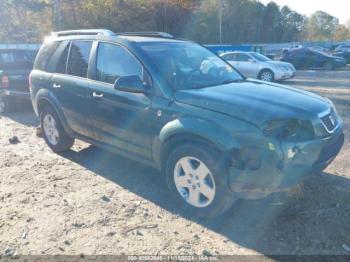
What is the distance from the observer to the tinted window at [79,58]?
4770 millimetres

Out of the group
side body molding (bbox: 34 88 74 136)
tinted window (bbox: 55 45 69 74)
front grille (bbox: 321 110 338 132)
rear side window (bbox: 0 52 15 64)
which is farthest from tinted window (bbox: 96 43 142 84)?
rear side window (bbox: 0 52 15 64)

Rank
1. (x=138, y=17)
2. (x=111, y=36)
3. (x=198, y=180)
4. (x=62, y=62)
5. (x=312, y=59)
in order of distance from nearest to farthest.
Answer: (x=198, y=180) → (x=111, y=36) → (x=62, y=62) → (x=312, y=59) → (x=138, y=17)

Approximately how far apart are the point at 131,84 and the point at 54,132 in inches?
97.7

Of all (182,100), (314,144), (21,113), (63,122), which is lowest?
(21,113)

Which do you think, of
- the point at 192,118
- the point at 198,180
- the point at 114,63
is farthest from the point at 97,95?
the point at 198,180

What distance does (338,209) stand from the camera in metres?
3.74

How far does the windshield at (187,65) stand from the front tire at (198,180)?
0.82 m

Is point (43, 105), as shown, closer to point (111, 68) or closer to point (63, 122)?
point (63, 122)

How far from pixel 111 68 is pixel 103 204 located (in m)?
1.70

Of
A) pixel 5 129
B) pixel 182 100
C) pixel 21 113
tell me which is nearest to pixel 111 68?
pixel 182 100

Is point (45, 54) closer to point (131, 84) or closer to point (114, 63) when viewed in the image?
point (114, 63)

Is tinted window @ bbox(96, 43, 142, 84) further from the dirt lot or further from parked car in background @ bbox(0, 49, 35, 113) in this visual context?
parked car in background @ bbox(0, 49, 35, 113)

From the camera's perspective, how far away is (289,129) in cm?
326

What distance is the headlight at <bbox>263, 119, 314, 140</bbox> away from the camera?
10.4 ft
